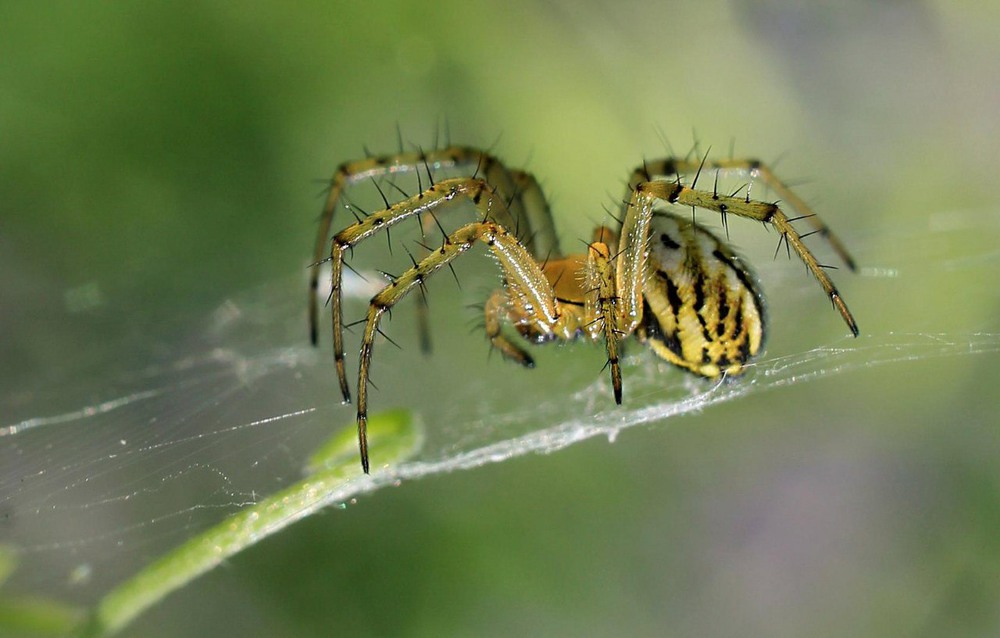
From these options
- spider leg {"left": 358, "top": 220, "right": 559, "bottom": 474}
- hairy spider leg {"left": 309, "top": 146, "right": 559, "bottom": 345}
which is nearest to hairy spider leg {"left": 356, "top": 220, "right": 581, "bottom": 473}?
spider leg {"left": 358, "top": 220, "right": 559, "bottom": 474}

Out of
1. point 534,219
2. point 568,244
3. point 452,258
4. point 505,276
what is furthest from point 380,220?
point 568,244

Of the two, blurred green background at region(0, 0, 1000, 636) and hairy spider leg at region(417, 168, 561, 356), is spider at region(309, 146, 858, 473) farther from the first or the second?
blurred green background at region(0, 0, 1000, 636)

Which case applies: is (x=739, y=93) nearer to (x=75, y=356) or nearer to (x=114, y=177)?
(x=114, y=177)

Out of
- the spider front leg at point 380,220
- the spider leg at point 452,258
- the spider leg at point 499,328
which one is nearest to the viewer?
the spider leg at point 452,258

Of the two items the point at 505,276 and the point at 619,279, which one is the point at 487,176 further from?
the point at 619,279

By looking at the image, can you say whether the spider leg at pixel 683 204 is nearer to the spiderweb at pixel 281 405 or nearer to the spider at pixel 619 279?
the spider at pixel 619 279

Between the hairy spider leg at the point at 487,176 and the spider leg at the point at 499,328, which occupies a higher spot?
the hairy spider leg at the point at 487,176

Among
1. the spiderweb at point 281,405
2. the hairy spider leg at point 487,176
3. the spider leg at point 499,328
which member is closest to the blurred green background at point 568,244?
the spiderweb at point 281,405
